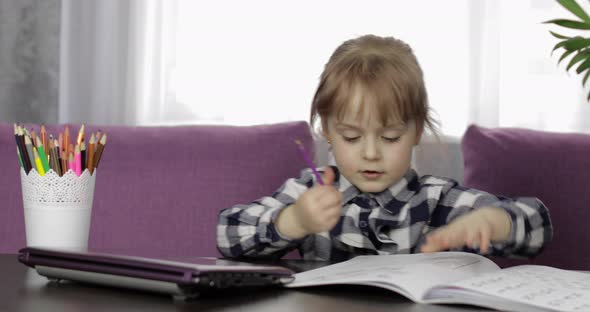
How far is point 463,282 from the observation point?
772mm

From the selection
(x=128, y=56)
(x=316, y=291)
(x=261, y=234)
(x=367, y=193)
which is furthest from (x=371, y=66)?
(x=128, y=56)

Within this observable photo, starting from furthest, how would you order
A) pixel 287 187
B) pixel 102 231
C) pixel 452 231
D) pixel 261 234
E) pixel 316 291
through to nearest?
pixel 102 231 < pixel 287 187 < pixel 261 234 < pixel 452 231 < pixel 316 291

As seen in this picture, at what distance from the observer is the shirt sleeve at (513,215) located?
1271mm

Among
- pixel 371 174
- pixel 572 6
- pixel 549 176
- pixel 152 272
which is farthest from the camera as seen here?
pixel 549 176

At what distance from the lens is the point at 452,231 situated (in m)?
1.03

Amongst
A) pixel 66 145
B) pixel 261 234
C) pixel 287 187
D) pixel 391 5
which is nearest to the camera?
pixel 66 145

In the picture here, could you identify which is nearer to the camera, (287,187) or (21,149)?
(21,149)

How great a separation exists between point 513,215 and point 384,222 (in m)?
0.21

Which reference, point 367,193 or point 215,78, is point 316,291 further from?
point 215,78

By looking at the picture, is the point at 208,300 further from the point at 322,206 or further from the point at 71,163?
the point at 71,163

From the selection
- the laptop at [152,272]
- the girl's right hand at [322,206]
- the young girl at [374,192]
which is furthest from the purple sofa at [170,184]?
the laptop at [152,272]

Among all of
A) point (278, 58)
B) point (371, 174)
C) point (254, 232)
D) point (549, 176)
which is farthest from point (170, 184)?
point (549, 176)

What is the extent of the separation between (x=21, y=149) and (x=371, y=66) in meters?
0.59

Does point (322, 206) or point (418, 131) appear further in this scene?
point (418, 131)
